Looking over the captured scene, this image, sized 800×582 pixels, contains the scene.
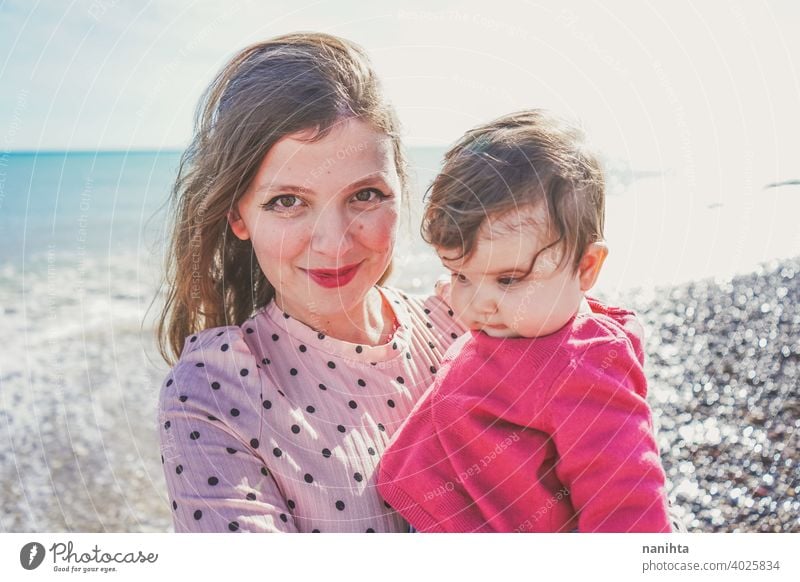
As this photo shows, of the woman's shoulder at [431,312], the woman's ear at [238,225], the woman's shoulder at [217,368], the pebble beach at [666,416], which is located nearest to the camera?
the woman's shoulder at [217,368]

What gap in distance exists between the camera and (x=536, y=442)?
3.69ft

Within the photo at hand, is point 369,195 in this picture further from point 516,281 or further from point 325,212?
point 516,281

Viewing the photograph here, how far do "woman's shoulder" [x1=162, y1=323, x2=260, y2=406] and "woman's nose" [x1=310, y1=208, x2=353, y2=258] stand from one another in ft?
0.58

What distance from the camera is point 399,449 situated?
120cm

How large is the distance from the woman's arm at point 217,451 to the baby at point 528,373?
0.18 m

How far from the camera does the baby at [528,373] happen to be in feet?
3.51

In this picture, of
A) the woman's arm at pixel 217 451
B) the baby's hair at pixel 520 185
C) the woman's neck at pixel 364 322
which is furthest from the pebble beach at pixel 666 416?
the woman's arm at pixel 217 451

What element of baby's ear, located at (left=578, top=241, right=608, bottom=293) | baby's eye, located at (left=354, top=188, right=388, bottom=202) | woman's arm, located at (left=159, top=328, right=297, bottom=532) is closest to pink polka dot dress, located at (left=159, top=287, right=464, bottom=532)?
woman's arm, located at (left=159, top=328, right=297, bottom=532)

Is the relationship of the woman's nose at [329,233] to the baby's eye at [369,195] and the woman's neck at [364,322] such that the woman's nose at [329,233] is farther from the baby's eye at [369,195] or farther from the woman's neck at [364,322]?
the woman's neck at [364,322]

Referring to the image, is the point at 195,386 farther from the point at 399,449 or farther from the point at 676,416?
the point at 676,416

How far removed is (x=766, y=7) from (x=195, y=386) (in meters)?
1.24

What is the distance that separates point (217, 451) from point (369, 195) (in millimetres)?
417

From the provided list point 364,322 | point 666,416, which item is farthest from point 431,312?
point 666,416

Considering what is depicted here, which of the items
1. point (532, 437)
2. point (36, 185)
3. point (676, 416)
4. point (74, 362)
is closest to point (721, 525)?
point (676, 416)
